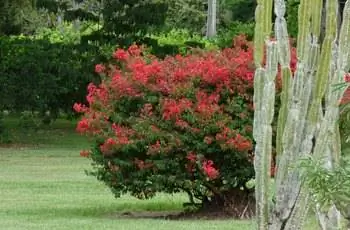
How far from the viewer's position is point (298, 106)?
8.30 meters

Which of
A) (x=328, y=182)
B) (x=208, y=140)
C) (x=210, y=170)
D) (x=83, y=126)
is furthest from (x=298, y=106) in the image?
(x=83, y=126)

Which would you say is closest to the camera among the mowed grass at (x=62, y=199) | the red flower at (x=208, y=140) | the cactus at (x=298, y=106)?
the cactus at (x=298, y=106)

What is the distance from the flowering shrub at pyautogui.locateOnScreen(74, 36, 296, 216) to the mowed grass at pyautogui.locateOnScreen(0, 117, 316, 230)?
1.90 ft

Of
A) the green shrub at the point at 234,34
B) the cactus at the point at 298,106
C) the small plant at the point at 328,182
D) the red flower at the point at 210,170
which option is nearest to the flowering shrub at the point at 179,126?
the red flower at the point at 210,170

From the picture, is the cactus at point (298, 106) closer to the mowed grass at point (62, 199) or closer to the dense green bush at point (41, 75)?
the mowed grass at point (62, 199)

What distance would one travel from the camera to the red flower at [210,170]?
12914 millimetres

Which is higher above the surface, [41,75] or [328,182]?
[328,182]

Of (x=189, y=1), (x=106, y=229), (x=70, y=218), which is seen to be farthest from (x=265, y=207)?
(x=189, y=1)

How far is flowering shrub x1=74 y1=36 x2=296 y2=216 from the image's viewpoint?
516 inches

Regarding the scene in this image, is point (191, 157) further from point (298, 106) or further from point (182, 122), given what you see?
point (298, 106)

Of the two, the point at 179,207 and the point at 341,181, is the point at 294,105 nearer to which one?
the point at 341,181

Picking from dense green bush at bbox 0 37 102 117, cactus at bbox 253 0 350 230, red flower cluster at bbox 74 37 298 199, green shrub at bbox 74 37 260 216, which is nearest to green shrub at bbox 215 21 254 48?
dense green bush at bbox 0 37 102 117

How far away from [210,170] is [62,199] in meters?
3.82

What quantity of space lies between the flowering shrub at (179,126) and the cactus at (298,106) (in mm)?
4416
